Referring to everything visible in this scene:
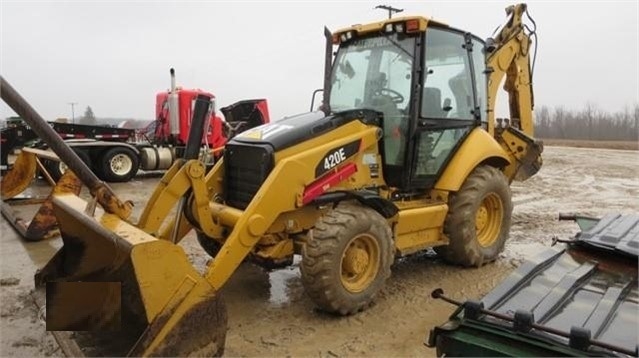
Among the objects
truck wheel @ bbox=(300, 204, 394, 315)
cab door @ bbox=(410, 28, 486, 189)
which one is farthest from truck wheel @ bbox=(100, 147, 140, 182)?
truck wheel @ bbox=(300, 204, 394, 315)

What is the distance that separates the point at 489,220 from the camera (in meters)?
6.01

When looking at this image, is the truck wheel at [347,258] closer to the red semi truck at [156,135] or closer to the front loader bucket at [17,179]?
the front loader bucket at [17,179]

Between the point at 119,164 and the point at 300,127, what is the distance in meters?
10.0

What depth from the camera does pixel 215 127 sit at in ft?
48.5

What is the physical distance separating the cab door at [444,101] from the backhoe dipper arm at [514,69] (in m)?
0.42

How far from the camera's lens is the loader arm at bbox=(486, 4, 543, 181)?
637 centimetres

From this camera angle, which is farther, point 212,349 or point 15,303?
point 15,303

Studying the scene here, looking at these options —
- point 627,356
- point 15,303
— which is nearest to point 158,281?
point 15,303

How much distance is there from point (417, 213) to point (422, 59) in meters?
1.49

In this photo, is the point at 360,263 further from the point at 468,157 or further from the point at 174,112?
the point at 174,112

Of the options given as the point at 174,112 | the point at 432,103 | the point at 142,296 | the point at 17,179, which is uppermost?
the point at 174,112

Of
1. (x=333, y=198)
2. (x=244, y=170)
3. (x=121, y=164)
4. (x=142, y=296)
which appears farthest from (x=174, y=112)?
(x=142, y=296)

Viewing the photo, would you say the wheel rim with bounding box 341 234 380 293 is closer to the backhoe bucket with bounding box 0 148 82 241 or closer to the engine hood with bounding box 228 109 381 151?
the engine hood with bounding box 228 109 381 151

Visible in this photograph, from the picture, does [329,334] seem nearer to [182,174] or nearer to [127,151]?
[182,174]
